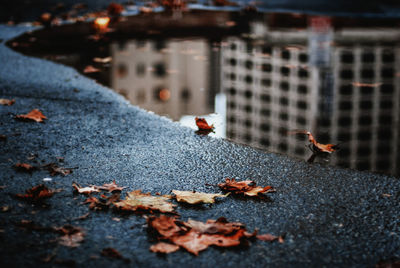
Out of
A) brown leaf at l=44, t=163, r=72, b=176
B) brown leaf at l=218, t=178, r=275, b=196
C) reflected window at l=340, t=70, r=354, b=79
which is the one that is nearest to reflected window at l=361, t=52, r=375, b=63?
reflected window at l=340, t=70, r=354, b=79

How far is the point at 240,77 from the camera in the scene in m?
5.52

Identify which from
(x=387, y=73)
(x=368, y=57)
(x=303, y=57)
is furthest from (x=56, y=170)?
(x=368, y=57)

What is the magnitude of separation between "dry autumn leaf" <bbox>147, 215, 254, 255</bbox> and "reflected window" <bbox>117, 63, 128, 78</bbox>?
351 cm

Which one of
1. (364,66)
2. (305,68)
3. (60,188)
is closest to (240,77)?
(305,68)

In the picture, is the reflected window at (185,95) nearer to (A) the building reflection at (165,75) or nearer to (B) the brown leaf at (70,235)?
(A) the building reflection at (165,75)

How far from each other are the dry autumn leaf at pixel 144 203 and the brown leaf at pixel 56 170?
0.53 m

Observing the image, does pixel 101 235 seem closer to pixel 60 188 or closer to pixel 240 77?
pixel 60 188

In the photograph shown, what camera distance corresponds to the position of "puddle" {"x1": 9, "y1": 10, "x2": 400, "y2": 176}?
13.2 ft

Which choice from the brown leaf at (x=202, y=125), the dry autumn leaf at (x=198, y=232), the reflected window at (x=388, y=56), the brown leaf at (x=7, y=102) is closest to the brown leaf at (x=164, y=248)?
the dry autumn leaf at (x=198, y=232)

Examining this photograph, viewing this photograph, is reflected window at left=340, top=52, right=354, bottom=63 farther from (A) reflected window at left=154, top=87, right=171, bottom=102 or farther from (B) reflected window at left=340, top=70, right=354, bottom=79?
(A) reflected window at left=154, top=87, right=171, bottom=102

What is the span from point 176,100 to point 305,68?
6.48ft

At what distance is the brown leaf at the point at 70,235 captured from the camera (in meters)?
2.23

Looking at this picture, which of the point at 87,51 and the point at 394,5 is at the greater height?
the point at 394,5

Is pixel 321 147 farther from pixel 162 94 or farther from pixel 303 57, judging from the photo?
pixel 303 57
